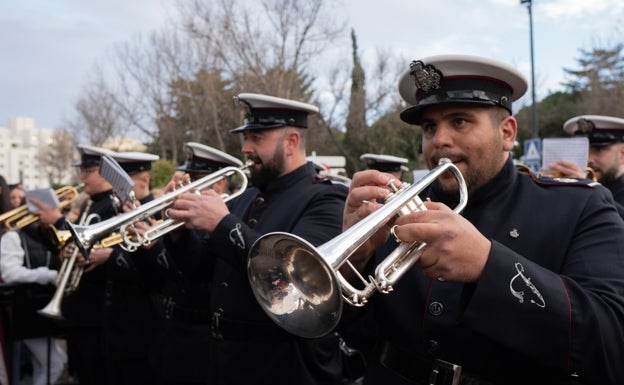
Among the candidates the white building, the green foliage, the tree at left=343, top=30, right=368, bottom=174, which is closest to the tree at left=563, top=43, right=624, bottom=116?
the tree at left=343, top=30, right=368, bottom=174

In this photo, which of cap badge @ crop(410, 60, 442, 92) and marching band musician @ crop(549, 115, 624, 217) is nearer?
cap badge @ crop(410, 60, 442, 92)

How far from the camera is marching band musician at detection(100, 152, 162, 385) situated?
5017 mm

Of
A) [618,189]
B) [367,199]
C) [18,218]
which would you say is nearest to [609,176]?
[618,189]

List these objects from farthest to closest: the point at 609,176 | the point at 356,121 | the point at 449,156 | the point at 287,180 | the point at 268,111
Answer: the point at 356,121
the point at 609,176
the point at 268,111
the point at 287,180
the point at 449,156

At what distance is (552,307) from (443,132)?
0.76 meters

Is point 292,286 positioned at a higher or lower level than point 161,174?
higher

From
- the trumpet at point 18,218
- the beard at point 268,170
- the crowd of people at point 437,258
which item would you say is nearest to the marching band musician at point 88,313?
the trumpet at point 18,218

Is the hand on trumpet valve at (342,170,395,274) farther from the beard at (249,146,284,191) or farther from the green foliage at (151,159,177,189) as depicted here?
the green foliage at (151,159,177,189)

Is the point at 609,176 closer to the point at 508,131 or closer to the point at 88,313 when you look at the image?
the point at 508,131

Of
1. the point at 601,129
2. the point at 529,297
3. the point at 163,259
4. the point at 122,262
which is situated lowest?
the point at 122,262

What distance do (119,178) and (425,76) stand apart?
2583mm

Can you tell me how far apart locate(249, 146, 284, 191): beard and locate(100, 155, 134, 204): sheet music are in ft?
2.81

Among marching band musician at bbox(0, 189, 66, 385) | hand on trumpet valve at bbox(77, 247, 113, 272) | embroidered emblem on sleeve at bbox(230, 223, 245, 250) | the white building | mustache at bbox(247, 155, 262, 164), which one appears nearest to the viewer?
embroidered emblem on sleeve at bbox(230, 223, 245, 250)

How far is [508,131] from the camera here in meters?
2.25
